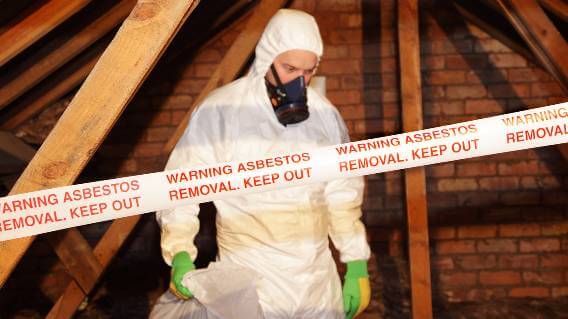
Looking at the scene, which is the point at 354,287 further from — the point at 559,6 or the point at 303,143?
the point at 559,6

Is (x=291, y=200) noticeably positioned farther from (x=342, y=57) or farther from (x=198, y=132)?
(x=342, y=57)

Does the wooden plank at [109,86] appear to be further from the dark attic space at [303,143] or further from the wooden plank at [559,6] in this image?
the wooden plank at [559,6]

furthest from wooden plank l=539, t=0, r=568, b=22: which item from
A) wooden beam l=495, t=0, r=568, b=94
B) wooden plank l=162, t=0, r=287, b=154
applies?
wooden plank l=162, t=0, r=287, b=154

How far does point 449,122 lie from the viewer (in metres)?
3.45

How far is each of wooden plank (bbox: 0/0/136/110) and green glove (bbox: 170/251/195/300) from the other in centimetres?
112

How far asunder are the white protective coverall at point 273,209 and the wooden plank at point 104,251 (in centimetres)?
90

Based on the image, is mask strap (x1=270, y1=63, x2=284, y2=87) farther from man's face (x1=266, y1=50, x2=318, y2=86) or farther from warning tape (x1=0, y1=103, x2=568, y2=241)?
warning tape (x1=0, y1=103, x2=568, y2=241)

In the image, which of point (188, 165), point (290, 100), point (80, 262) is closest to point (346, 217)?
point (290, 100)

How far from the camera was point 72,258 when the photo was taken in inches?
107

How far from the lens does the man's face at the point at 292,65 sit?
188 cm

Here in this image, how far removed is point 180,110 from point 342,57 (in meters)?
1.01

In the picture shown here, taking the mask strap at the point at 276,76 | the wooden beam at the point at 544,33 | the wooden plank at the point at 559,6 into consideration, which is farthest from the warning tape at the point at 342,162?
the wooden plank at the point at 559,6

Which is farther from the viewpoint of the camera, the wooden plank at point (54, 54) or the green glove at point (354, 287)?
the wooden plank at point (54, 54)

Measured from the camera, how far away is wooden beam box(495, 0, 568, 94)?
2.06m
